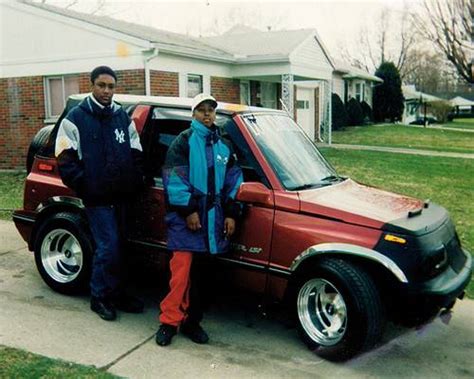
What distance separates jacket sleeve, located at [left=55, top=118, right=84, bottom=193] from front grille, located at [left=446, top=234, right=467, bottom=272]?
2.89 m

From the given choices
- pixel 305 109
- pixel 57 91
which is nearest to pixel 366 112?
pixel 305 109

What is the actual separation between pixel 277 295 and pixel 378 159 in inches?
528

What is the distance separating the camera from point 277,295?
14.0 feet

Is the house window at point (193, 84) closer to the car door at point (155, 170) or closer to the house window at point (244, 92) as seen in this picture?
the house window at point (244, 92)

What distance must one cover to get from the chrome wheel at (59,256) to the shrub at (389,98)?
38105mm

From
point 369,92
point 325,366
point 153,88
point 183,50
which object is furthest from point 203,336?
point 369,92

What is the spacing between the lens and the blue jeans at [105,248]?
14.9 ft

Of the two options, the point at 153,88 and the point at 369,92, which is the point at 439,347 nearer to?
the point at 153,88

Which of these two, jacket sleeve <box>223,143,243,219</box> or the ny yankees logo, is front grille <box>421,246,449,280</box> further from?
the ny yankees logo

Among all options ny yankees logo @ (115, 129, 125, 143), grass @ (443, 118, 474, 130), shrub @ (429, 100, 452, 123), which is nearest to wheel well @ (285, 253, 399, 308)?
ny yankees logo @ (115, 129, 125, 143)

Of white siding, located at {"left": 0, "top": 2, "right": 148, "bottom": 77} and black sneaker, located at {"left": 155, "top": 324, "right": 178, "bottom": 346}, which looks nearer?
black sneaker, located at {"left": 155, "top": 324, "right": 178, "bottom": 346}

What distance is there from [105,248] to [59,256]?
3.27 ft

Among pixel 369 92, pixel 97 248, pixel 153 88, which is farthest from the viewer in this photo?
pixel 369 92

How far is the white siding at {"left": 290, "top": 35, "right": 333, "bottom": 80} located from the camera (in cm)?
1859
